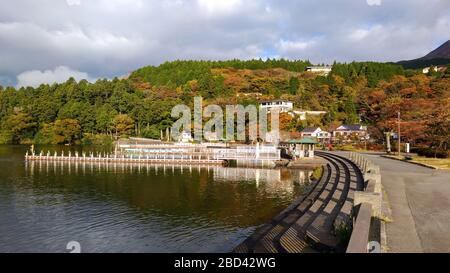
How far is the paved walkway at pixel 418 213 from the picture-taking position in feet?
24.2

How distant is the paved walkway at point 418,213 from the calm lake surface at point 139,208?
5.54 m

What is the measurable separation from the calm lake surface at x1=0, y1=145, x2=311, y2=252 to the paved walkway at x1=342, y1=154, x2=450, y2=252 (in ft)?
18.2

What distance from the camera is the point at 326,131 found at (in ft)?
220

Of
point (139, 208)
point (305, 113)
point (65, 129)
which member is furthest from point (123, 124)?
point (139, 208)

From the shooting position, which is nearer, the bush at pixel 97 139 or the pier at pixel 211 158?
the pier at pixel 211 158

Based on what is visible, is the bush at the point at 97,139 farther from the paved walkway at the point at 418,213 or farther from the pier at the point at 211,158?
the paved walkway at the point at 418,213

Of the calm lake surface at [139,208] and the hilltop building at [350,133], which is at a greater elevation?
the hilltop building at [350,133]

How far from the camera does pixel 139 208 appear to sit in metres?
19.0

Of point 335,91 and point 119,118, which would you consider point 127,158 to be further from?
point 335,91

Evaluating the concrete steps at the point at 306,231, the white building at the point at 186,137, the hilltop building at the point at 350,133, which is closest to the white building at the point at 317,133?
the hilltop building at the point at 350,133

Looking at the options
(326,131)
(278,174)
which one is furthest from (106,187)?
(326,131)

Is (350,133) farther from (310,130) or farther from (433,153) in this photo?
(433,153)

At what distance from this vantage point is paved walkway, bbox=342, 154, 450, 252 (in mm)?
7383

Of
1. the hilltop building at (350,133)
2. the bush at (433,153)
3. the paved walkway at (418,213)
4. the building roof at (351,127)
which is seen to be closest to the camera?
the paved walkway at (418,213)
